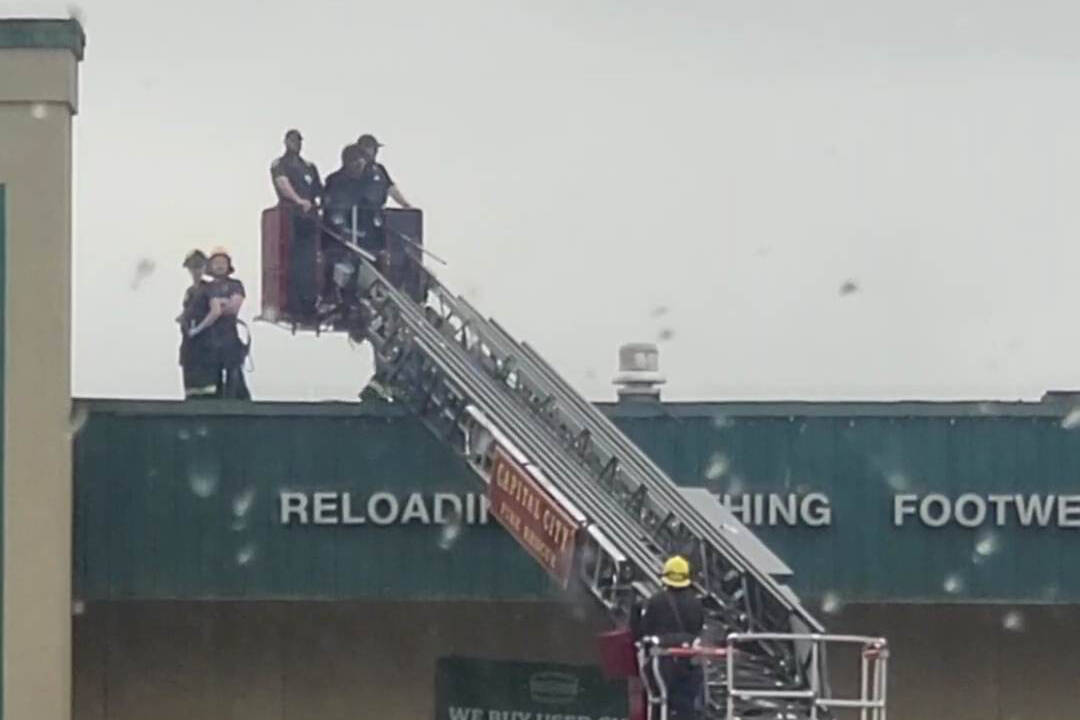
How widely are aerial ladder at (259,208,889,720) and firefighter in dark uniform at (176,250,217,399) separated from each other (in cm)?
144

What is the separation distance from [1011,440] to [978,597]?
1.37 m

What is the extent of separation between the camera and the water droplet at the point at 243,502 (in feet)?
68.0

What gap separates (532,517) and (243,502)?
11.3 ft

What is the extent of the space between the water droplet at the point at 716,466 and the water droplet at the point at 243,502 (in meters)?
3.90

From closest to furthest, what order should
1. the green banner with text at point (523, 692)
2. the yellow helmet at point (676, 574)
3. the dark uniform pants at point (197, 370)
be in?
the yellow helmet at point (676, 574), the green banner with text at point (523, 692), the dark uniform pants at point (197, 370)

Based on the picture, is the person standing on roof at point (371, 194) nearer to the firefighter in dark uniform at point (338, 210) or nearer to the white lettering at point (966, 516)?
the firefighter in dark uniform at point (338, 210)

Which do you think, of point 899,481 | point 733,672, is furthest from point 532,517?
point 899,481

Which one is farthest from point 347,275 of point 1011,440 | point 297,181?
point 1011,440

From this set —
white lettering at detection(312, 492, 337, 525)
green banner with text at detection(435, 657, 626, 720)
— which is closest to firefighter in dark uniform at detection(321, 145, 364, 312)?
white lettering at detection(312, 492, 337, 525)

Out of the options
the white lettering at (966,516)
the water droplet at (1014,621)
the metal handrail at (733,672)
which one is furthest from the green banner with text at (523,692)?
the metal handrail at (733,672)

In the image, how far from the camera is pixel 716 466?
68.2 ft

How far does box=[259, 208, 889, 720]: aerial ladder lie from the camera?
1605 cm

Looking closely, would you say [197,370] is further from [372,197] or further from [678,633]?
[678,633]

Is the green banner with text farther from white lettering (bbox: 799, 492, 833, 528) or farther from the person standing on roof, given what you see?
the person standing on roof
